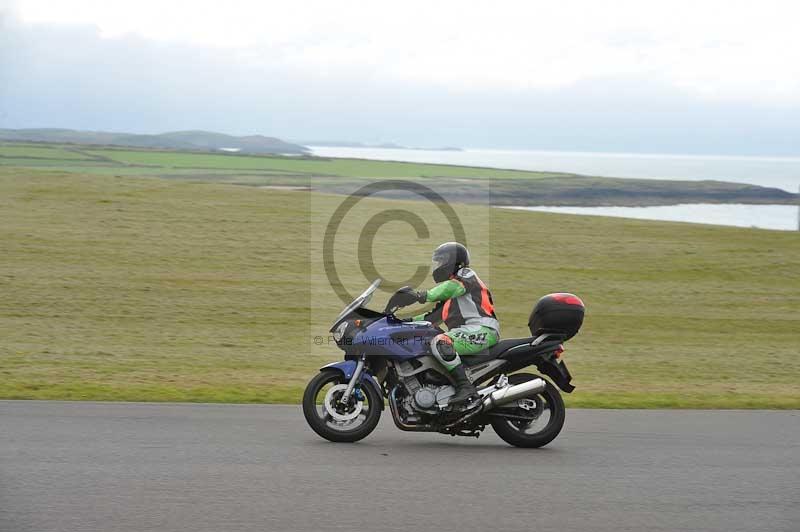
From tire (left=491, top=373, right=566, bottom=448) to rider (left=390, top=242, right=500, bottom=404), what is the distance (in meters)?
0.44

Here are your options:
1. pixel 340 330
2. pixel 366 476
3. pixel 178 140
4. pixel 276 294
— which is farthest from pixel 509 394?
pixel 178 140

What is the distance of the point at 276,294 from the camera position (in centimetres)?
2159

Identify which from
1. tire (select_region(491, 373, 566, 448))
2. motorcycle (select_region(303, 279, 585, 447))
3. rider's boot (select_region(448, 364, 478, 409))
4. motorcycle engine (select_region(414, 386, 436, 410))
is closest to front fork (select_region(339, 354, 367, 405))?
motorcycle (select_region(303, 279, 585, 447))

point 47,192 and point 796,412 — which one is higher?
point 47,192

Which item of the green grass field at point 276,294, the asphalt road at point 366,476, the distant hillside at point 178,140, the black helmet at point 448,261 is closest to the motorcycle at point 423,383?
the asphalt road at point 366,476

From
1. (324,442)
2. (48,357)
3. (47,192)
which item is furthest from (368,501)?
(47,192)

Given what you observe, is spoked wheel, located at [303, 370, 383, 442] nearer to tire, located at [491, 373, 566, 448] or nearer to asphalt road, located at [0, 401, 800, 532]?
asphalt road, located at [0, 401, 800, 532]

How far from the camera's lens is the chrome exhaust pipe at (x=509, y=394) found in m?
9.39

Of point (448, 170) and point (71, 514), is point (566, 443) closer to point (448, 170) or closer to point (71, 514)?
point (71, 514)

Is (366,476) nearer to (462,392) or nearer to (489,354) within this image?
(462,392)

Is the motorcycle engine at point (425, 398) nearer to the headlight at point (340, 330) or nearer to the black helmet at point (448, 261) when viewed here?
the headlight at point (340, 330)

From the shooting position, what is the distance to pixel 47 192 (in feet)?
108

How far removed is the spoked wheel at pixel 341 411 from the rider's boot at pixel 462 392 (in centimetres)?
70

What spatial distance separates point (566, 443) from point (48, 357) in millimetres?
8744
